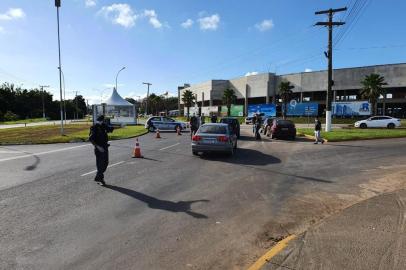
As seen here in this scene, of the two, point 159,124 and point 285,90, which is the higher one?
point 285,90

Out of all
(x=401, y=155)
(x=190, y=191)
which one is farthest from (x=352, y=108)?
(x=190, y=191)

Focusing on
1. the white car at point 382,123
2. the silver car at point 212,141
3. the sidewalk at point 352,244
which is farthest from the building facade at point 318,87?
the sidewalk at point 352,244

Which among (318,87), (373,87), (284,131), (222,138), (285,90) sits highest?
(318,87)

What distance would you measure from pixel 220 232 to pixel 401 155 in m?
13.1

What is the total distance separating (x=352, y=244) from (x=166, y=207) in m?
3.58

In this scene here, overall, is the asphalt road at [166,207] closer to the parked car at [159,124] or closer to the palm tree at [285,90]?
the parked car at [159,124]

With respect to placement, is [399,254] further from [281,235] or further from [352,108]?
[352,108]

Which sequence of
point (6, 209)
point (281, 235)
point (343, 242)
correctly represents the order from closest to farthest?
point (343, 242)
point (281, 235)
point (6, 209)

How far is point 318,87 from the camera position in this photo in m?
83.5

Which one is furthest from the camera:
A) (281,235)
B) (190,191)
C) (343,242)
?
(190,191)

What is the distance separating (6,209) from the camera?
7332 millimetres

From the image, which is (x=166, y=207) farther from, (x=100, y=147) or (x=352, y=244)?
(x=352, y=244)

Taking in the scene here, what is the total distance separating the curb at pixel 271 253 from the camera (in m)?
4.69

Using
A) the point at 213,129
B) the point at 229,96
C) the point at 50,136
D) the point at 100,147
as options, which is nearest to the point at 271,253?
the point at 100,147
